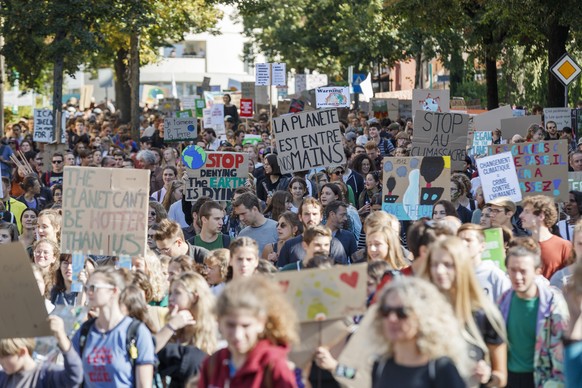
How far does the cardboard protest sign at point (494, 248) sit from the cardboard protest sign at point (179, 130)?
16356mm

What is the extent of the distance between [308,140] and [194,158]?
55.3 inches

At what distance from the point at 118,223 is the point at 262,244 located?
7.48ft

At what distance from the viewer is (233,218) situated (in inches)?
544

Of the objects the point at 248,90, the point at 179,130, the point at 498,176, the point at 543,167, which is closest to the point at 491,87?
the point at 248,90

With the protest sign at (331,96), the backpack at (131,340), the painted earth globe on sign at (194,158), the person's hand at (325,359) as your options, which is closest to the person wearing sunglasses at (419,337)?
the person's hand at (325,359)

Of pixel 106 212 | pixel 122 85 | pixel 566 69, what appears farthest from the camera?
pixel 122 85

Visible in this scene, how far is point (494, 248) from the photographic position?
8.55 m

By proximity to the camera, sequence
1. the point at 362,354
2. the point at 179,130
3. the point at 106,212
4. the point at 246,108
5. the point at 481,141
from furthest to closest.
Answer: the point at 246,108
the point at 179,130
the point at 481,141
the point at 106,212
the point at 362,354

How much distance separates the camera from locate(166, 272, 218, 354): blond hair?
7273 millimetres

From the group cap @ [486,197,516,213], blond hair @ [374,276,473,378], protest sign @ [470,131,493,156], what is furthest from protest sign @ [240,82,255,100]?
blond hair @ [374,276,473,378]

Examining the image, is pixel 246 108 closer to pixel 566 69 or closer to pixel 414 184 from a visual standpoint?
pixel 566 69

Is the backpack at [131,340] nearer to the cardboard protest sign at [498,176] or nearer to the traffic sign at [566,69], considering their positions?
the cardboard protest sign at [498,176]

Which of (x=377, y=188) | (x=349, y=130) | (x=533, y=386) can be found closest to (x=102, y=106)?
(x=349, y=130)

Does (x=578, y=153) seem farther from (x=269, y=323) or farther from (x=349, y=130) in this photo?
(x=349, y=130)
